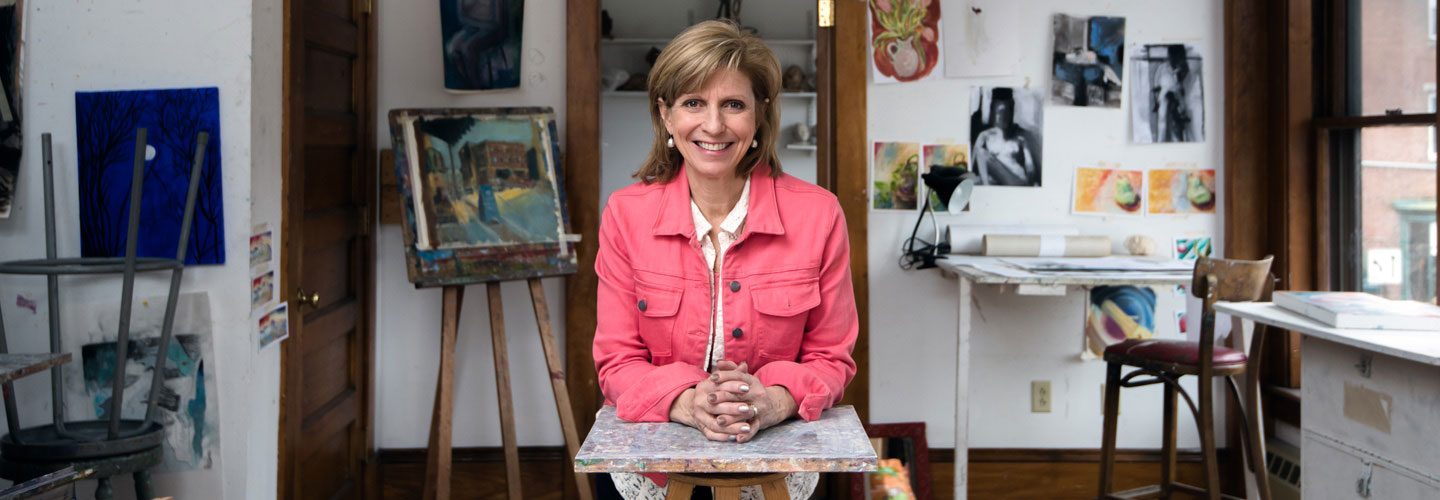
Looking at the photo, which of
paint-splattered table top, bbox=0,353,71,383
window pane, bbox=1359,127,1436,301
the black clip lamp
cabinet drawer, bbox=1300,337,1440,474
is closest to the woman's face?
paint-splattered table top, bbox=0,353,71,383

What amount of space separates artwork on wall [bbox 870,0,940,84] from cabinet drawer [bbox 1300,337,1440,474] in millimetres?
1798

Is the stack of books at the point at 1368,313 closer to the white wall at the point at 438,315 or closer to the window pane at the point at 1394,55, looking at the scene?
the window pane at the point at 1394,55

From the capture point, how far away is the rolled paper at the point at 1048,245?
12.6 ft

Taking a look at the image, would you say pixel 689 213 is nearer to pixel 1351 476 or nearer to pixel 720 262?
pixel 720 262

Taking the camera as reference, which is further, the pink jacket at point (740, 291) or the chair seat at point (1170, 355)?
the chair seat at point (1170, 355)

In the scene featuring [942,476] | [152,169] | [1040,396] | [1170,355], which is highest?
[152,169]

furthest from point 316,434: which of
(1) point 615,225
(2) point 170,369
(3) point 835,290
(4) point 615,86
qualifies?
(4) point 615,86

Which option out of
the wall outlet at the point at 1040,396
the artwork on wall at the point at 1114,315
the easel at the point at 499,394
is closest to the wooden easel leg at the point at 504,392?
the easel at the point at 499,394

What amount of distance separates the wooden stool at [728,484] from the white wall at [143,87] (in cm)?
128

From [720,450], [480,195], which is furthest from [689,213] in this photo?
[480,195]

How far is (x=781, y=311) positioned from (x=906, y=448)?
210cm

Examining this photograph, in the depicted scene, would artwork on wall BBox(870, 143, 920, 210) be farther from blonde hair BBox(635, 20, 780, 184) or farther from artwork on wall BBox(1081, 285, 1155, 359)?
blonde hair BBox(635, 20, 780, 184)

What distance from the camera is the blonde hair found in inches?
81.7

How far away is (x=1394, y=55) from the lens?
3525 millimetres
